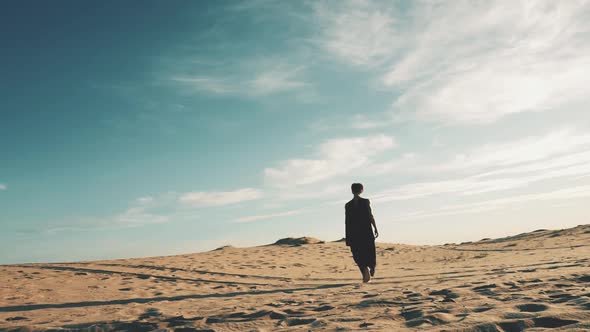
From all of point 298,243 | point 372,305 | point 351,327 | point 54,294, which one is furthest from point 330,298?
point 298,243

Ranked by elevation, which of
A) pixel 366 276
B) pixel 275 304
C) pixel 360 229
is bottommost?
pixel 275 304

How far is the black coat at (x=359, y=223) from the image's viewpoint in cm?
857

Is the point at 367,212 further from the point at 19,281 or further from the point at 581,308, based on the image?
the point at 19,281

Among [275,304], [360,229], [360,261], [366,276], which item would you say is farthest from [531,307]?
[360,229]

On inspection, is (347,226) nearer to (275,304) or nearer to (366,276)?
(366,276)

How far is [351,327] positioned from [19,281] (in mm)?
8045

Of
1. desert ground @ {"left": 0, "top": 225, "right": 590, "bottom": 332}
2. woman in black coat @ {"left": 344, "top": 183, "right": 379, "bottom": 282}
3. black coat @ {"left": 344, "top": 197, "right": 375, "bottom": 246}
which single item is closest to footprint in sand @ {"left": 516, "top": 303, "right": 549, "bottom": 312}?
desert ground @ {"left": 0, "top": 225, "right": 590, "bottom": 332}

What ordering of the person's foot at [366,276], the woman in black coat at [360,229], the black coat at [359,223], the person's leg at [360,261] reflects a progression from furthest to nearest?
the black coat at [359,223], the woman in black coat at [360,229], the person's leg at [360,261], the person's foot at [366,276]

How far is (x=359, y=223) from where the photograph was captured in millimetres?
8688

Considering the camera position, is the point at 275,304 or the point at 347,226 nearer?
the point at 275,304

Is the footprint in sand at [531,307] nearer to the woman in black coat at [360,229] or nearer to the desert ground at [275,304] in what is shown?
the desert ground at [275,304]

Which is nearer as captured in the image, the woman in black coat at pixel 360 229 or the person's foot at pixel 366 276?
the person's foot at pixel 366 276

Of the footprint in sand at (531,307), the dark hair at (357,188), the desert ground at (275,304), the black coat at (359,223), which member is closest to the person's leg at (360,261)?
the black coat at (359,223)

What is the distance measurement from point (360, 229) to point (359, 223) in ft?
0.43
